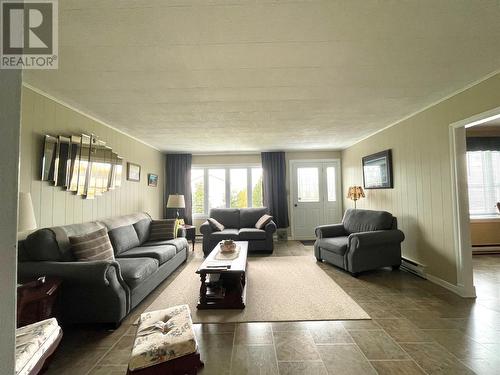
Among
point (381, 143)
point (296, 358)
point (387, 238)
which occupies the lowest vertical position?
point (296, 358)

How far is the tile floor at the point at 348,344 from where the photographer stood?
1.65 metres

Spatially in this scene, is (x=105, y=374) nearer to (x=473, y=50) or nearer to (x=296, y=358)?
(x=296, y=358)

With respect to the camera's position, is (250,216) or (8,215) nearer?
(8,215)

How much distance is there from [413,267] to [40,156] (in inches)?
197

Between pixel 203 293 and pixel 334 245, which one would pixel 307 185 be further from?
pixel 203 293

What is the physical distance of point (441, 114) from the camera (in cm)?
290

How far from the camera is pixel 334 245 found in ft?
11.9

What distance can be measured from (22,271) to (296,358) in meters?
2.47

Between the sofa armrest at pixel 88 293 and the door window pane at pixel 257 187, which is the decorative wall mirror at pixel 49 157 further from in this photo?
the door window pane at pixel 257 187

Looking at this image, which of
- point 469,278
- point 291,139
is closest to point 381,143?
point 291,139

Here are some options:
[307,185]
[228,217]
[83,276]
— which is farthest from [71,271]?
[307,185]

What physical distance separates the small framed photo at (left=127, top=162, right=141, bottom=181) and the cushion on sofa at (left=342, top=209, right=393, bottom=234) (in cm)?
415

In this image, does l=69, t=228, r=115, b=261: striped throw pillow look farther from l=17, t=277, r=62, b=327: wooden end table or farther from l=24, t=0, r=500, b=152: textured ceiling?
l=24, t=0, r=500, b=152: textured ceiling

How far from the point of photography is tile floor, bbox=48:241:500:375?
5.40 ft
